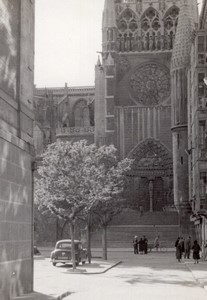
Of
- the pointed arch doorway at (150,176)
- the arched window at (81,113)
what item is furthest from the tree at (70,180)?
the arched window at (81,113)

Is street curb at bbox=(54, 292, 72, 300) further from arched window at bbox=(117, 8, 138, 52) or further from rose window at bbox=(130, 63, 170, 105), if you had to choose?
arched window at bbox=(117, 8, 138, 52)

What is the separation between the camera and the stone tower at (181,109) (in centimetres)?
6338

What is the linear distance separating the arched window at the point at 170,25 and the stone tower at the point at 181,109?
10.1m

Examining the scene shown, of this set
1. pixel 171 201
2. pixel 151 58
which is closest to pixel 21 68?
pixel 171 201

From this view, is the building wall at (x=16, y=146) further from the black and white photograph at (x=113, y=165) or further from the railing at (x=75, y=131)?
the railing at (x=75, y=131)

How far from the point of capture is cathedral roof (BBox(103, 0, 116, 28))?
3056 inches

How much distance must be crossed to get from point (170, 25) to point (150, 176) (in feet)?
62.7

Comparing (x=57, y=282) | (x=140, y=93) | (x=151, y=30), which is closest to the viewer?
(x=57, y=282)

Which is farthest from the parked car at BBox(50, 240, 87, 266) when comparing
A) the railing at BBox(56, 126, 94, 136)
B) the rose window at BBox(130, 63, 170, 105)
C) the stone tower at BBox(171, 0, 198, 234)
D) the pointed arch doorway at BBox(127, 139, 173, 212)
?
the railing at BBox(56, 126, 94, 136)

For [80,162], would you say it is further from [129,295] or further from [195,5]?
[195,5]

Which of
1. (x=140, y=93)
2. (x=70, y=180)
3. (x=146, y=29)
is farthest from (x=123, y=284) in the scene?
(x=146, y=29)

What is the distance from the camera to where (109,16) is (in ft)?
255

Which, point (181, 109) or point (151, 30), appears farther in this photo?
point (151, 30)

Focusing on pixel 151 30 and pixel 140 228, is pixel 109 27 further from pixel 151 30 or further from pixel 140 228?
pixel 140 228
